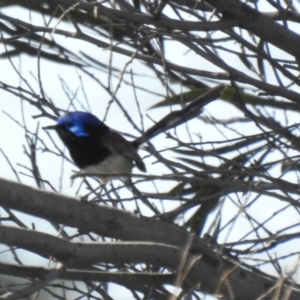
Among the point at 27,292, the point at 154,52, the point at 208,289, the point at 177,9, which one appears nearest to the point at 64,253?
→ the point at 27,292

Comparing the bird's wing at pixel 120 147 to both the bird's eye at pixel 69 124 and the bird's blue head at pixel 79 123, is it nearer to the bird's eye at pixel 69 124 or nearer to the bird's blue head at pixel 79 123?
the bird's blue head at pixel 79 123

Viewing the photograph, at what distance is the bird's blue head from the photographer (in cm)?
496

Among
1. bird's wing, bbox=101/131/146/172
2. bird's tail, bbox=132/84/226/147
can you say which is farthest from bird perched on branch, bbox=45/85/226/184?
bird's tail, bbox=132/84/226/147

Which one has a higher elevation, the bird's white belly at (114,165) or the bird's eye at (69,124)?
the bird's eye at (69,124)

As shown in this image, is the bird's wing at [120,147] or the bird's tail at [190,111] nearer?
the bird's tail at [190,111]

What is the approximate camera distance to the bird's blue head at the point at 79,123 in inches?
195

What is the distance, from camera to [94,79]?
404 cm

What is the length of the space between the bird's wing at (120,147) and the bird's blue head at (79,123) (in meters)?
0.09

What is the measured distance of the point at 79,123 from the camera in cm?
506

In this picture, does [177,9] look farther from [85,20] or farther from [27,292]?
[27,292]

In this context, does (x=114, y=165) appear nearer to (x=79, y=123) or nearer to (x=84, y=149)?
(x=84, y=149)

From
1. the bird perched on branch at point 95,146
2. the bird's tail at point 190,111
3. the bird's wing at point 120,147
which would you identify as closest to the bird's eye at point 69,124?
the bird perched on branch at point 95,146

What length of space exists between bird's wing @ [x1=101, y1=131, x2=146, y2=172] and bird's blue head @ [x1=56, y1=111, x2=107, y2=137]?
9cm

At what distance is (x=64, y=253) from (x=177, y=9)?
1.35 meters
